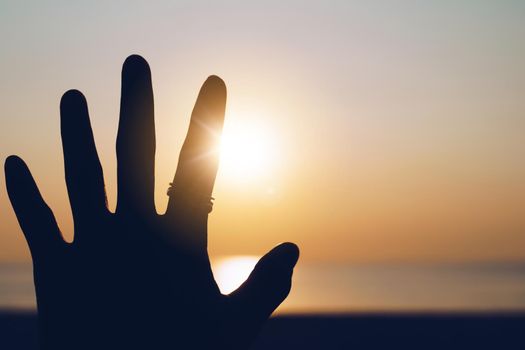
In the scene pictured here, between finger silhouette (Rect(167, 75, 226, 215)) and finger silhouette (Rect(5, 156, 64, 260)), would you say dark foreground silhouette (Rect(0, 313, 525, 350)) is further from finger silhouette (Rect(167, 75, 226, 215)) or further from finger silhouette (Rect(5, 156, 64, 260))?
finger silhouette (Rect(167, 75, 226, 215))

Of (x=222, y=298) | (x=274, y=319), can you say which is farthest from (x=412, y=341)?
(x=222, y=298)

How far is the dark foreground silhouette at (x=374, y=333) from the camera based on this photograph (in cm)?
1788

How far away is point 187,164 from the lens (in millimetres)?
3635

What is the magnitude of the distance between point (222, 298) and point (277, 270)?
0.33 m

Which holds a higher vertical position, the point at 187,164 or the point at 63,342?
the point at 187,164

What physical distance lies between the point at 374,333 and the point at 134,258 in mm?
17669

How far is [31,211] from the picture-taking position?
3781 mm

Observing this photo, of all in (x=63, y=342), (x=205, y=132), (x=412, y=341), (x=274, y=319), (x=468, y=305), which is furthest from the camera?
(x=468, y=305)

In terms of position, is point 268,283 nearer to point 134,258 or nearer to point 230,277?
point 134,258

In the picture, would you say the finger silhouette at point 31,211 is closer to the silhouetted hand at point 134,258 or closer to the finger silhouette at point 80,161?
the silhouetted hand at point 134,258

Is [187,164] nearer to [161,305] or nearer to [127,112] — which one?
[127,112]

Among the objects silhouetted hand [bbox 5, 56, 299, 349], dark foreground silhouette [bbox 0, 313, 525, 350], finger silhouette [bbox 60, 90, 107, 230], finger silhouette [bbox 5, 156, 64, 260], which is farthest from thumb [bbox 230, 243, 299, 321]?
dark foreground silhouette [bbox 0, 313, 525, 350]

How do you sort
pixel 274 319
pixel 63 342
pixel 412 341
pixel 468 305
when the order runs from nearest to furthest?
pixel 63 342 → pixel 412 341 → pixel 274 319 → pixel 468 305

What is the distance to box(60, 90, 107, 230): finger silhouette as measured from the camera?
3.68 m
